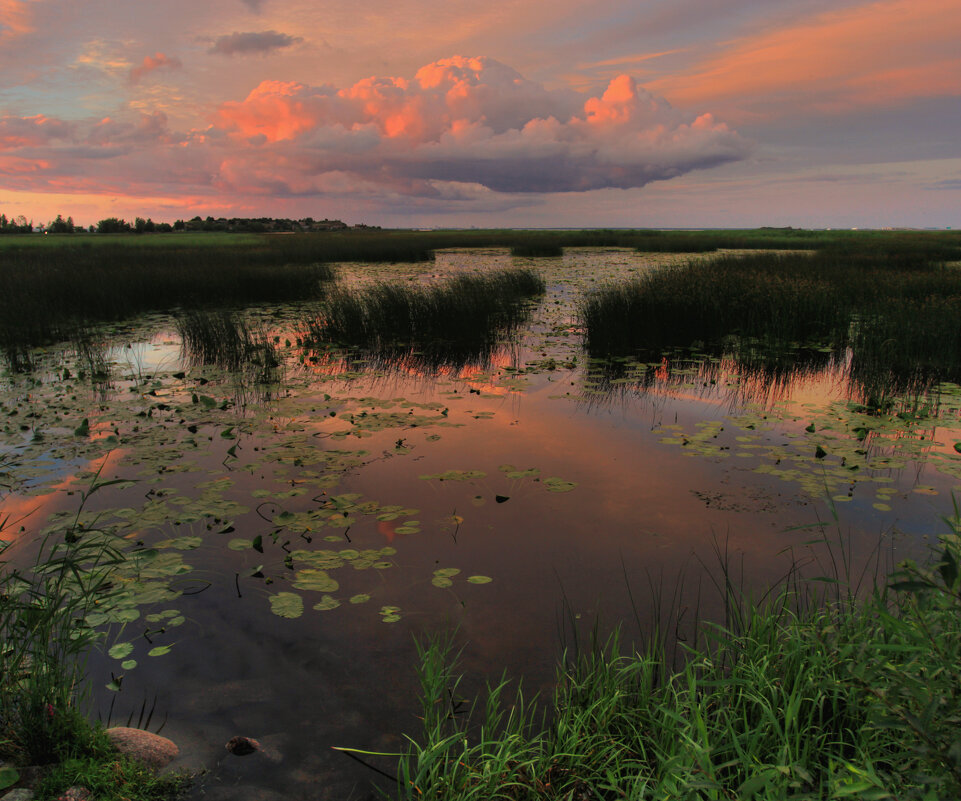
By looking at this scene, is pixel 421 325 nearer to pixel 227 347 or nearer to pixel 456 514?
pixel 227 347

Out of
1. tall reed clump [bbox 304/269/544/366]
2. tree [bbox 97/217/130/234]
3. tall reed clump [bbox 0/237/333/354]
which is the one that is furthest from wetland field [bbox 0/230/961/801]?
tree [bbox 97/217/130/234]

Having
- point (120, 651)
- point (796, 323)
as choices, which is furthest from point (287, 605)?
point (796, 323)

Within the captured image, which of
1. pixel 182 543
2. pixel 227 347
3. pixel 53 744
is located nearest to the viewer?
pixel 53 744

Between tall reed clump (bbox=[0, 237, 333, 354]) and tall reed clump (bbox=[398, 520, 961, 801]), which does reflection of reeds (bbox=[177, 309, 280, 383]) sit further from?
tall reed clump (bbox=[398, 520, 961, 801])

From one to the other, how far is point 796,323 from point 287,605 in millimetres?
12062

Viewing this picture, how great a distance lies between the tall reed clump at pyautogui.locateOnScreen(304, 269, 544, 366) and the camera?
37.5ft

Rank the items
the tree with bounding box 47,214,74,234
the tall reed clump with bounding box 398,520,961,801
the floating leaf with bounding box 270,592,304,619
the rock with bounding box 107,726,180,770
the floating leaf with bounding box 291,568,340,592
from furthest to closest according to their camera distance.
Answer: the tree with bounding box 47,214,74,234 → the floating leaf with bounding box 291,568,340,592 → the floating leaf with bounding box 270,592,304,619 → the rock with bounding box 107,726,180,770 → the tall reed clump with bounding box 398,520,961,801

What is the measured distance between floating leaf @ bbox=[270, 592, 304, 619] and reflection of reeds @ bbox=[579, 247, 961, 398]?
7935mm

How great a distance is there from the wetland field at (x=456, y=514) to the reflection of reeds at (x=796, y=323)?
0.30 ft

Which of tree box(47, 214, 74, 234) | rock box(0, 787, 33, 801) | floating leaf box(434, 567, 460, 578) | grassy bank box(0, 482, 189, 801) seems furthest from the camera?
tree box(47, 214, 74, 234)

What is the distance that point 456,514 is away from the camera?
4820 mm

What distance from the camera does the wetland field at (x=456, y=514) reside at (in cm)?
269

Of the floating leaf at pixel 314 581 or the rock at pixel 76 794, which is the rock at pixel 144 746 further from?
the floating leaf at pixel 314 581

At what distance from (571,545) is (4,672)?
3.38 m
